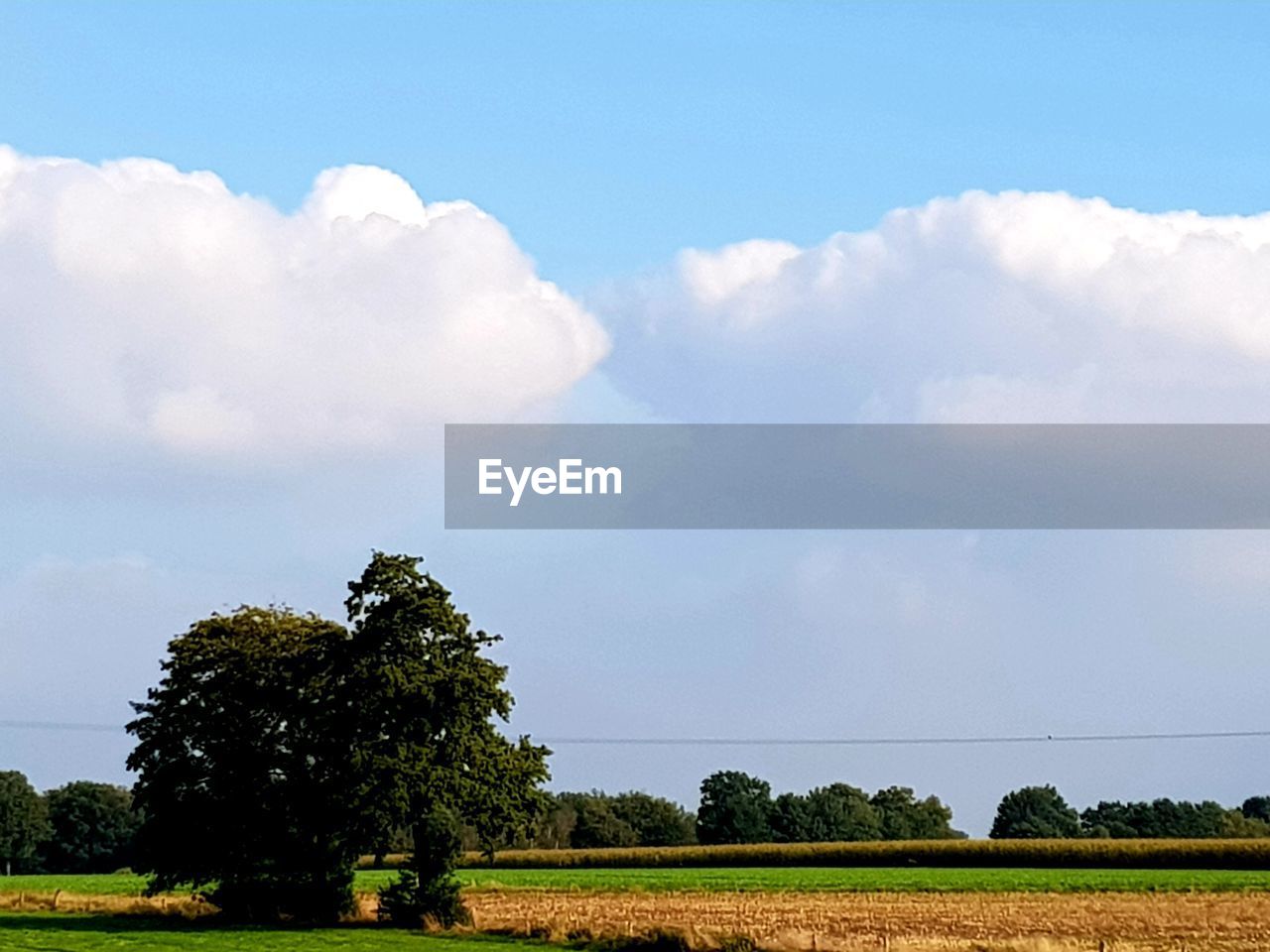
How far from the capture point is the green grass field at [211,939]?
39.4m

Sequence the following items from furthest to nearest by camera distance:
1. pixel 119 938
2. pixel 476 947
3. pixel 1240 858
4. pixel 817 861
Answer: pixel 817 861 → pixel 1240 858 → pixel 119 938 → pixel 476 947

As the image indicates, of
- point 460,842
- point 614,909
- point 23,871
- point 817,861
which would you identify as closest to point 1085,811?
point 817,861

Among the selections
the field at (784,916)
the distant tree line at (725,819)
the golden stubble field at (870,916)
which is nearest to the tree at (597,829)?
the distant tree line at (725,819)

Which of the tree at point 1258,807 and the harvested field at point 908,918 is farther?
the tree at point 1258,807

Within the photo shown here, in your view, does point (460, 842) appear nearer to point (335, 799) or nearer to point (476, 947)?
point (335, 799)

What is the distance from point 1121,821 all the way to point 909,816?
20808 millimetres

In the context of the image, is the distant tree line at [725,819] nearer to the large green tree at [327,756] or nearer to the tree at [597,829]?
the tree at [597,829]

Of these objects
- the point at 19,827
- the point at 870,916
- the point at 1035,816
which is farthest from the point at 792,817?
the point at 870,916

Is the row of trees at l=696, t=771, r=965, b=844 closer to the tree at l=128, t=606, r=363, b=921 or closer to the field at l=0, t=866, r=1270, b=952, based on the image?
the field at l=0, t=866, r=1270, b=952

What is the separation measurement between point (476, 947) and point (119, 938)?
999 cm

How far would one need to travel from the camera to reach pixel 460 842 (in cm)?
4834

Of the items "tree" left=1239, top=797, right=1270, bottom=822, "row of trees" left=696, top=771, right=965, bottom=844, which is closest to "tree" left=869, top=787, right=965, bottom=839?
"row of trees" left=696, top=771, right=965, bottom=844

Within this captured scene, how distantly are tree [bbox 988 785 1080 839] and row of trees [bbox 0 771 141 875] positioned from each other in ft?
267

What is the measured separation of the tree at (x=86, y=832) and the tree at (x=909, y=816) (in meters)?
71.2
